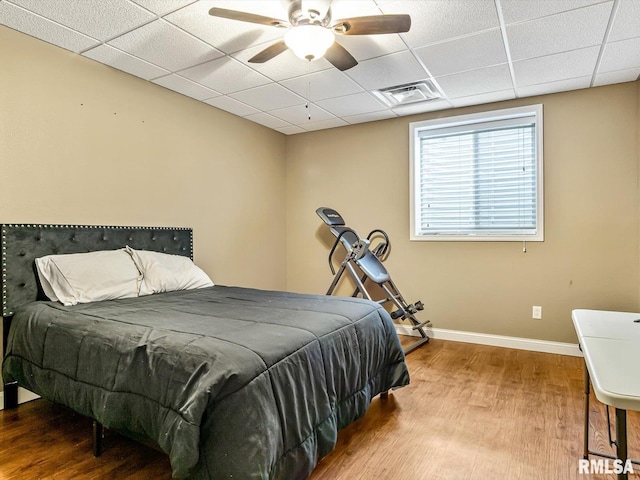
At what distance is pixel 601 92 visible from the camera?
3529 mm

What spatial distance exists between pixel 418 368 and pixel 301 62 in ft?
8.82

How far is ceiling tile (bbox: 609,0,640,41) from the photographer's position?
2.29m

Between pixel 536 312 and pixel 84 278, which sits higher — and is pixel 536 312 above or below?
below

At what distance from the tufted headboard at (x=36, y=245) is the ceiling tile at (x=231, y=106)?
1494mm

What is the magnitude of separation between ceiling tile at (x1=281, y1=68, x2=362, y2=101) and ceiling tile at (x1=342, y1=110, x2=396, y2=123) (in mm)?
700

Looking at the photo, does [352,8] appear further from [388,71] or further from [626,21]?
[626,21]

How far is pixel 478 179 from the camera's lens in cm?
421

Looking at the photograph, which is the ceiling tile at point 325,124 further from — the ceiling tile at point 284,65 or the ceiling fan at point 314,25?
the ceiling fan at point 314,25

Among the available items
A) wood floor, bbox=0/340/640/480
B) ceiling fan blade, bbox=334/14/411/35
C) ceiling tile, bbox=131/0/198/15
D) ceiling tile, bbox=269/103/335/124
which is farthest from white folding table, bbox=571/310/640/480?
ceiling tile, bbox=269/103/335/124

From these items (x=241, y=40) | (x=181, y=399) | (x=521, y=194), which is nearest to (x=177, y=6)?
(x=241, y=40)

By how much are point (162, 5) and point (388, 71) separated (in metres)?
1.75

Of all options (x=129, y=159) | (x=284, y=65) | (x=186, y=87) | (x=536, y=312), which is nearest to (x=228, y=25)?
(x=284, y=65)

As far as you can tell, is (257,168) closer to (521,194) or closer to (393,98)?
(393,98)

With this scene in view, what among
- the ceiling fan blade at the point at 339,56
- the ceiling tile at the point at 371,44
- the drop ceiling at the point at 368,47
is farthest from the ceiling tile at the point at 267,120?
the ceiling fan blade at the point at 339,56
